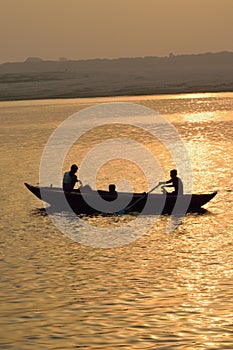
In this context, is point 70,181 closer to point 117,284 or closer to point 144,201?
point 144,201

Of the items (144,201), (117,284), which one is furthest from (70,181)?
(117,284)

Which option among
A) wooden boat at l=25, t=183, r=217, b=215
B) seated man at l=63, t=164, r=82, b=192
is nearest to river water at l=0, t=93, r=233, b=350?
wooden boat at l=25, t=183, r=217, b=215

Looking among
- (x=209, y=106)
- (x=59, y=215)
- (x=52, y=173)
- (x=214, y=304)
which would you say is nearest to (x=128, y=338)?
(x=214, y=304)

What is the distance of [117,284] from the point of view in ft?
56.4

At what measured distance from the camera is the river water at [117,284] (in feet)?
45.4

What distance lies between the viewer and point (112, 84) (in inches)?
6063

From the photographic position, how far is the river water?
45.4 ft

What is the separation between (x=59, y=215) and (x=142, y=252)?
688cm

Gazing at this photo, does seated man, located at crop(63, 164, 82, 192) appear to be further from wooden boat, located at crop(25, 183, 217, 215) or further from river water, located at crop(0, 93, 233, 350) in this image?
river water, located at crop(0, 93, 233, 350)

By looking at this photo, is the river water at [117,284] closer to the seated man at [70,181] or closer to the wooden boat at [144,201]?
the wooden boat at [144,201]

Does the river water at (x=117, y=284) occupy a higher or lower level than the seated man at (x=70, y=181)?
lower

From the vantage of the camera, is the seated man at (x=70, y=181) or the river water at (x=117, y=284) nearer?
the river water at (x=117, y=284)

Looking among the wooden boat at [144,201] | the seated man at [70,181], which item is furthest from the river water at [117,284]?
the seated man at [70,181]

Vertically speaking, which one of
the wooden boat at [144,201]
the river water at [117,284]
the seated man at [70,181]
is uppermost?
the seated man at [70,181]
